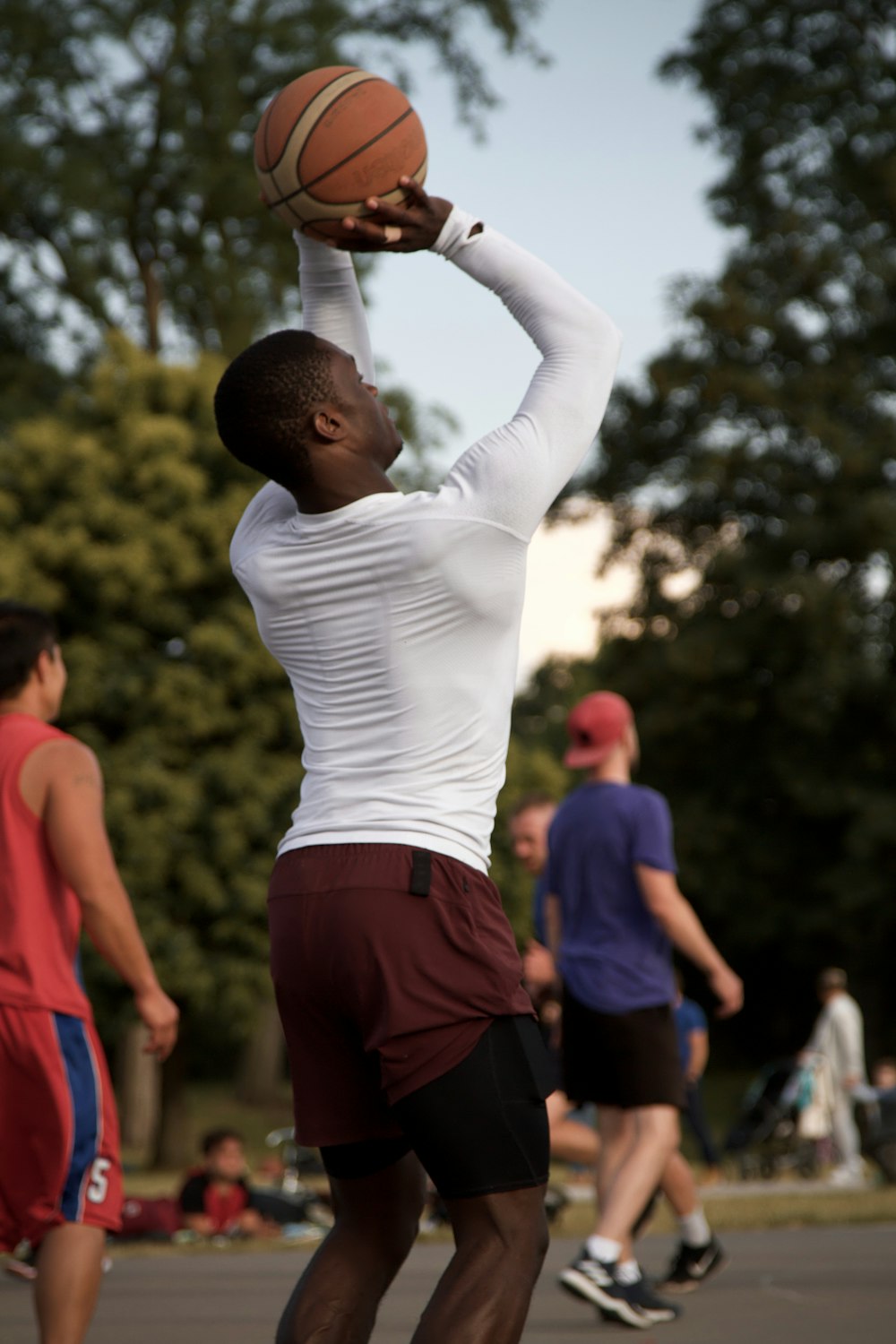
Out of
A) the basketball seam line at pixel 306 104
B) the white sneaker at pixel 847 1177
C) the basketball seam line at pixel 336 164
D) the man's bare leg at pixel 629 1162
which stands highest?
the basketball seam line at pixel 306 104

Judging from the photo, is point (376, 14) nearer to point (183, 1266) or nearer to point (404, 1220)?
point (183, 1266)

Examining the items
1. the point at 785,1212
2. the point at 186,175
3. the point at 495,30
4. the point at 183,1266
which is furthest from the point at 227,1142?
the point at 495,30

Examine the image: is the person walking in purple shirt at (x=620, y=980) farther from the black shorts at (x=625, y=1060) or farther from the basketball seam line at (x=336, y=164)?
the basketball seam line at (x=336, y=164)

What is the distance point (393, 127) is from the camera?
3500 mm

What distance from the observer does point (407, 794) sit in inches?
118

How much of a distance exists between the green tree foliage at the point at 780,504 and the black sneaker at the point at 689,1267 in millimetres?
20993

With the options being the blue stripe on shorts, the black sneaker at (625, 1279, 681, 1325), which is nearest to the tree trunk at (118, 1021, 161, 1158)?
the black sneaker at (625, 1279, 681, 1325)

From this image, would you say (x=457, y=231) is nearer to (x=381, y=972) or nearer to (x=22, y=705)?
(x=381, y=972)

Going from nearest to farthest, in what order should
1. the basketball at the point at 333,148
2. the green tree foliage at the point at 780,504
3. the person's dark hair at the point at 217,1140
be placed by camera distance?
1. the basketball at the point at 333,148
2. the person's dark hair at the point at 217,1140
3. the green tree foliage at the point at 780,504

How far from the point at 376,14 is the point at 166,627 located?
37.7 ft

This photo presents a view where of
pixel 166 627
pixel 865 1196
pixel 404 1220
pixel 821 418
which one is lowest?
pixel 865 1196

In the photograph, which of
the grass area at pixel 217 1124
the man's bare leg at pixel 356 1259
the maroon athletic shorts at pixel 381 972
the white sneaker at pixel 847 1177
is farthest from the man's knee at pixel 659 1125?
the grass area at pixel 217 1124

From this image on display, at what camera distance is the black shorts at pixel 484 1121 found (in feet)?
9.48

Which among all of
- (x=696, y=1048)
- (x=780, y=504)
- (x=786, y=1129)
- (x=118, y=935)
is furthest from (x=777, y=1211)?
(x=780, y=504)
